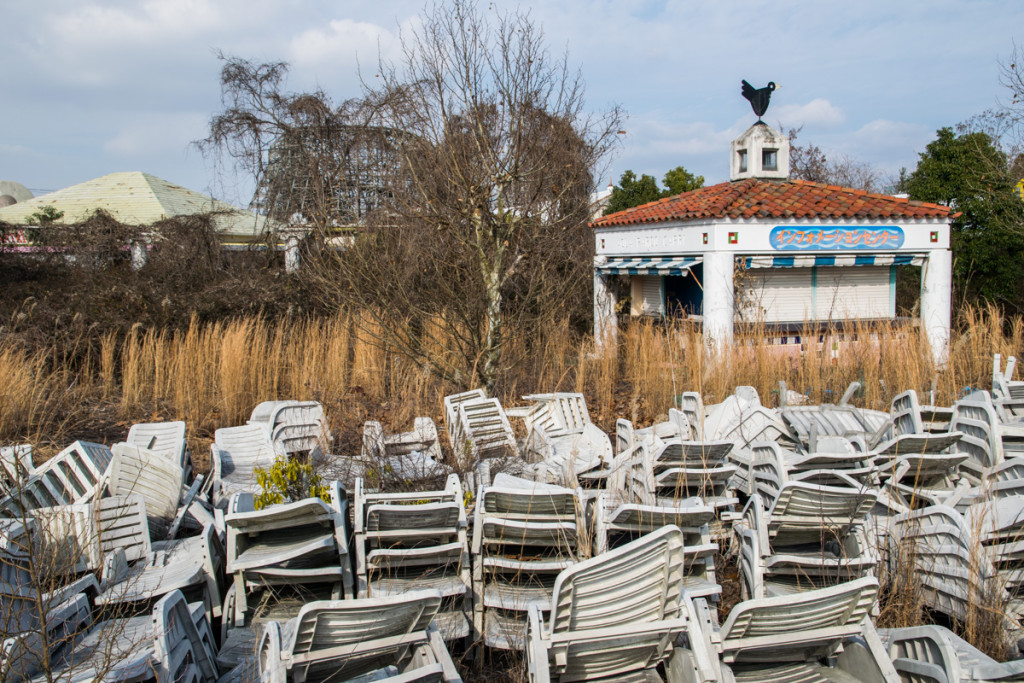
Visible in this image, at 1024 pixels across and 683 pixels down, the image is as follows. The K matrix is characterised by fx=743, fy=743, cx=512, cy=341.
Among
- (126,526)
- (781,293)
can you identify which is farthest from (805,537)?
(781,293)

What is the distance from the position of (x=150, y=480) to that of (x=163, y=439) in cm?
104

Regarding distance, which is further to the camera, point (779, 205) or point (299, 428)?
point (779, 205)

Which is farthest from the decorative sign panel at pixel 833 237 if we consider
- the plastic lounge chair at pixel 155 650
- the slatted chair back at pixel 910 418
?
the plastic lounge chair at pixel 155 650

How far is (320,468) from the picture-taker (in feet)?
18.4

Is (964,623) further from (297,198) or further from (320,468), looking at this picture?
(297,198)

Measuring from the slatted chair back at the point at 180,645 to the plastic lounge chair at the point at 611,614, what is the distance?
126 cm

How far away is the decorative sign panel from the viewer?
10.9m

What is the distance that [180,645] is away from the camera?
276cm

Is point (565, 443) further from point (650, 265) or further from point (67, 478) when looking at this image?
point (650, 265)

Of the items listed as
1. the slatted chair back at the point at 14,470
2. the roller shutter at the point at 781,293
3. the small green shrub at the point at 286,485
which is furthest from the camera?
the roller shutter at the point at 781,293

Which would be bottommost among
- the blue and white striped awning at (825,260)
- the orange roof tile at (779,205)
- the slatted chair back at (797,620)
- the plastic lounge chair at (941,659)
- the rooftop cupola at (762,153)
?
the plastic lounge chair at (941,659)

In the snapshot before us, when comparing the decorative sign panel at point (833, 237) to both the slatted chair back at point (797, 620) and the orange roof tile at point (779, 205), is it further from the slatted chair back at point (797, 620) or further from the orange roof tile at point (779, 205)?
the slatted chair back at point (797, 620)

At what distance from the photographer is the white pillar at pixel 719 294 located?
34.9 ft

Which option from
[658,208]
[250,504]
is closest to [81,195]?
[658,208]
